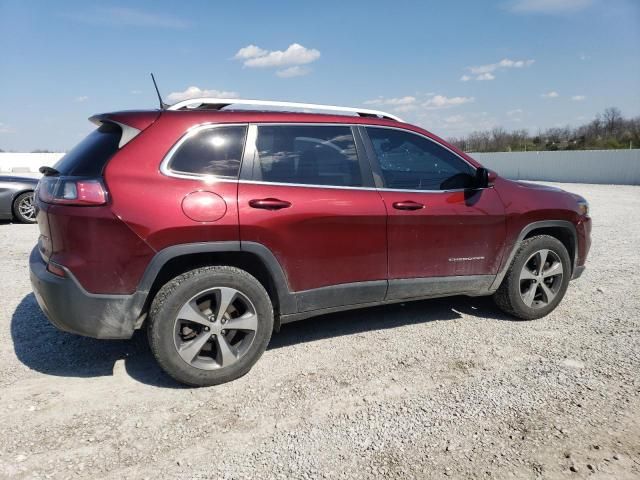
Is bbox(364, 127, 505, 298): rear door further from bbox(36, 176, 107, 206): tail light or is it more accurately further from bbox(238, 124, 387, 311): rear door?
bbox(36, 176, 107, 206): tail light

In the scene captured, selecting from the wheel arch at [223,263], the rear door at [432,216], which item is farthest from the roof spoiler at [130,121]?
the rear door at [432,216]

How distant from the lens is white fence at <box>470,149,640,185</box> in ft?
72.4

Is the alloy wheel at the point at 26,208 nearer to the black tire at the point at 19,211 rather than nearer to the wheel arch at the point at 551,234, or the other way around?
the black tire at the point at 19,211

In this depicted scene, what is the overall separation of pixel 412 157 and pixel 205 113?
5.63ft

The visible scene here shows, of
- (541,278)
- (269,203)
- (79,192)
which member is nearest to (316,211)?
(269,203)

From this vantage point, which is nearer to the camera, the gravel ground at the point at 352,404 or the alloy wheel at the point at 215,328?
the gravel ground at the point at 352,404

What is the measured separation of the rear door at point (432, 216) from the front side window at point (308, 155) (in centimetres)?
23

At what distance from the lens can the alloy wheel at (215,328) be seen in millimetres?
2859

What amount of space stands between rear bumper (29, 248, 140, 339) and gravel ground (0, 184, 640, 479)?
1.53 ft

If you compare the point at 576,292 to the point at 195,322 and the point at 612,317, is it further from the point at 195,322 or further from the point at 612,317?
the point at 195,322

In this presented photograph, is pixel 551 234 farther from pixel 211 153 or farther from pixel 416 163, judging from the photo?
pixel 211 153

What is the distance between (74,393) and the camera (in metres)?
2.88

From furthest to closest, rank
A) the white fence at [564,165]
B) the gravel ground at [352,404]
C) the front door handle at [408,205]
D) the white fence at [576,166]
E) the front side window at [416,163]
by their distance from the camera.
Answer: the white fence at [564,165], the white fence at [576,166], the front side window at [416,163], the front door handle at [408,205], the gravel ground at [352,404]

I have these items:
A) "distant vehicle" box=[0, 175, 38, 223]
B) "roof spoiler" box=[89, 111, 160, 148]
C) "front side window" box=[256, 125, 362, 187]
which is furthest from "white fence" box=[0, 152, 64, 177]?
"front side window" box=[256, 125, 362, 187]
